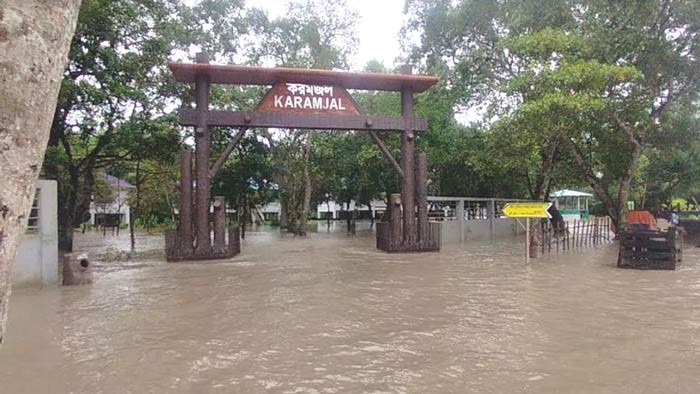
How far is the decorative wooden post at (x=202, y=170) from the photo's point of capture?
491 inches

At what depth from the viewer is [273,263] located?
1227 cm

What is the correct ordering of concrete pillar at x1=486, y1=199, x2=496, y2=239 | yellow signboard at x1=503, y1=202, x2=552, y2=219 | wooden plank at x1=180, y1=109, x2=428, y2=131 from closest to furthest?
yellow signboard at x1=503, y1=202, x2=552, y2=219
wooden plank at x1=180, y1=109, x2=428, y2=131
concrete pillar at x1=486, y1=199, x2=496, y2=239

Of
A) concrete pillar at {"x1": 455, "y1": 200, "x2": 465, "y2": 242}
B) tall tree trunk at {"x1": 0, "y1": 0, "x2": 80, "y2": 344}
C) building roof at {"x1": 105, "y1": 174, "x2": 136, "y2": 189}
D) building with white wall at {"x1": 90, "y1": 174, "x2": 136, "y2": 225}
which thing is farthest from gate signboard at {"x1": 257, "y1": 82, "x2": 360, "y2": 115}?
building roof at {"x1": 105, "y1": 174, "x2": 136, "y2": 189}

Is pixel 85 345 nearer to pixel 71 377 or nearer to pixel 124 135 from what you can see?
pixel 71 377

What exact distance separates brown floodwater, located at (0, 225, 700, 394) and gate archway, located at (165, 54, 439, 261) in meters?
2.51

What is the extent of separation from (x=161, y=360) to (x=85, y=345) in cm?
109

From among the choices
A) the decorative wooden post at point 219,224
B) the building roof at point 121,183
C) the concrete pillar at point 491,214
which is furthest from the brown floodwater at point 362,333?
the building roof at point 121,183

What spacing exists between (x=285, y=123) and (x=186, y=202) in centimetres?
299

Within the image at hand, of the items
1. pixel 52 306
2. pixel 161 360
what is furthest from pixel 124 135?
pixel 161 360

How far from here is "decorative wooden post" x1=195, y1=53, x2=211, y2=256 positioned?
40.9ft

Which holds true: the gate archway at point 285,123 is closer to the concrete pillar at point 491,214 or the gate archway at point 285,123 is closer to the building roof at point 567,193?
the concrete pillar at point 491,214

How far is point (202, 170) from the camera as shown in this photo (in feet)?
41.3

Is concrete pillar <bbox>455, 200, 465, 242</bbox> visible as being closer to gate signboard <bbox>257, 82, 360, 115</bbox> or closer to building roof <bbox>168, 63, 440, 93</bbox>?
building roof <bbox>168, 63, 440, 93</bbox>

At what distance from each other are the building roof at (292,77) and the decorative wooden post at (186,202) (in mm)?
1907
